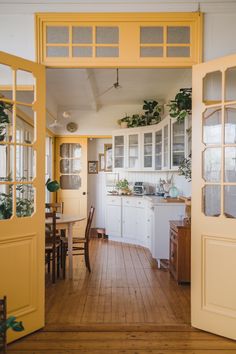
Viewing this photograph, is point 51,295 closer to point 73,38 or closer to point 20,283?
point 20,283

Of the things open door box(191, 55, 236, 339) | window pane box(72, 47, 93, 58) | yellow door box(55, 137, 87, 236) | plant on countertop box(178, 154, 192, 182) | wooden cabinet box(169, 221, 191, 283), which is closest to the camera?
open door box(191, 55, 236, 339)

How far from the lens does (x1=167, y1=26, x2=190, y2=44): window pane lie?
2.81 metres

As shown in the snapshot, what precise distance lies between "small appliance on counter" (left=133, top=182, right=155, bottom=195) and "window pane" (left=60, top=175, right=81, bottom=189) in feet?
4.62

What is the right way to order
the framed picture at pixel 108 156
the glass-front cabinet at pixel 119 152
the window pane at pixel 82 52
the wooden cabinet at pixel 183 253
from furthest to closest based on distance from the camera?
the framed picture at pixel 108 156 < the glass-front cabinet at pixel 119 152 < the wooden cabinet at pixel 183 253 < the window pane at pixel 82 52

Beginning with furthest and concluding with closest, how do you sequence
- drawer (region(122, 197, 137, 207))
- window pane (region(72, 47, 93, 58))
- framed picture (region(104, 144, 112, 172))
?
framed picture (region(104, 144, 112, 172)), drawer (region(122, 197, 137, 207)), window pane (region(72, 47, 93, 58))

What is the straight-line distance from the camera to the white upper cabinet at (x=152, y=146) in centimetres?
504

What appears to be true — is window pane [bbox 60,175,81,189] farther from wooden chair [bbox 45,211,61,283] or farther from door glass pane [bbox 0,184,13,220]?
door glass pane [bbox 0,184,13,220]

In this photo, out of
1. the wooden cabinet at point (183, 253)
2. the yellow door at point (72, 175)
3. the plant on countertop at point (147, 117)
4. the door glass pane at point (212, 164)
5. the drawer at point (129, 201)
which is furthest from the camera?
the yellow door at point (72, 175)

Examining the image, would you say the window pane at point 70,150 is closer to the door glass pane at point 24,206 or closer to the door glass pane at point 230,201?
the door glass pane at point 24,206

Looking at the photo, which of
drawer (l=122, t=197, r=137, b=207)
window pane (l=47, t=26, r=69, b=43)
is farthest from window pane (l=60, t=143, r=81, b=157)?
window pane (l=47, t=26, r=69, b=43)

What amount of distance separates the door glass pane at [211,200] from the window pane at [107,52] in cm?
147

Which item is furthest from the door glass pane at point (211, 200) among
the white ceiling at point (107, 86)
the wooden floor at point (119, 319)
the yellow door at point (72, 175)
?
the yellow door at point (72, 175)

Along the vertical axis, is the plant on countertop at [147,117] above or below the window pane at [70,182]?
above

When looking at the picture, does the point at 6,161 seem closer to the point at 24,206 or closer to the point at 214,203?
the point at 24,206
